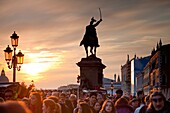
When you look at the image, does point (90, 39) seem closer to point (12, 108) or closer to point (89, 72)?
point (89, 72)

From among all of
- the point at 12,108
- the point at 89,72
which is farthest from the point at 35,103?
the point at 89,72

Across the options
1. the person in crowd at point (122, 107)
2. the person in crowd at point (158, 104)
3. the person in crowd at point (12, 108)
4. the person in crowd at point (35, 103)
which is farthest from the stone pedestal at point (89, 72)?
the person in crowd at point (12, 108)

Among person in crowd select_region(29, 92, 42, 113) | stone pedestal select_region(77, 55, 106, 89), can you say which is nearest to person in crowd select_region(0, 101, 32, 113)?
person in crowd select_region(29, 92, 42, 113)

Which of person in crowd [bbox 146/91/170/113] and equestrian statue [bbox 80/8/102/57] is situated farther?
equestrian statue [bbox 80/8/102/57]

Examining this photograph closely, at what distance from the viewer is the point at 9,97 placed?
37.3 feet

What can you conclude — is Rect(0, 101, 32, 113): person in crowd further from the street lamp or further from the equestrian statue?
the equestrian statue

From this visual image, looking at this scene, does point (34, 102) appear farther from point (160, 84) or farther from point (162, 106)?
point (160, 84)

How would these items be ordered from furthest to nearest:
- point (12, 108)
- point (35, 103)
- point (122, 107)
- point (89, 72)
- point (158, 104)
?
1. point (89, 72)
2. point (122, 107)
3. point (35, 103)
4. point (158, 104)
5. point (12, 108)

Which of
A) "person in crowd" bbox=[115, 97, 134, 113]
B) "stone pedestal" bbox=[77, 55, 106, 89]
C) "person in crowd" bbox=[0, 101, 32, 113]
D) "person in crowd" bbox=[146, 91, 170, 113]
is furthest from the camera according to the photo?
"stone pedestal" bbox=[77, 55, 106, 89]

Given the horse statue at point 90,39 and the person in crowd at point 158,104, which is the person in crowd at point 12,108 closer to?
the person in crowd at point 158,104

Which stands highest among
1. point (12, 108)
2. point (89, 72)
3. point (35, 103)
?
point (89, 72)

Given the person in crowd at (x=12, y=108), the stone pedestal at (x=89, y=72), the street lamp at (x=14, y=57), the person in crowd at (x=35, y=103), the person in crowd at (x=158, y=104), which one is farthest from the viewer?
the stone pedestal at (x=89, y=72)

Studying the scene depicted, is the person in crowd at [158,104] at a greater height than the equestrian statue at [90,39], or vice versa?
the equestrian statue at [90,39]

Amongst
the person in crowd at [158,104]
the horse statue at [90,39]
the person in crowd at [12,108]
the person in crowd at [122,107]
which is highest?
the horse statue at [90,39]
